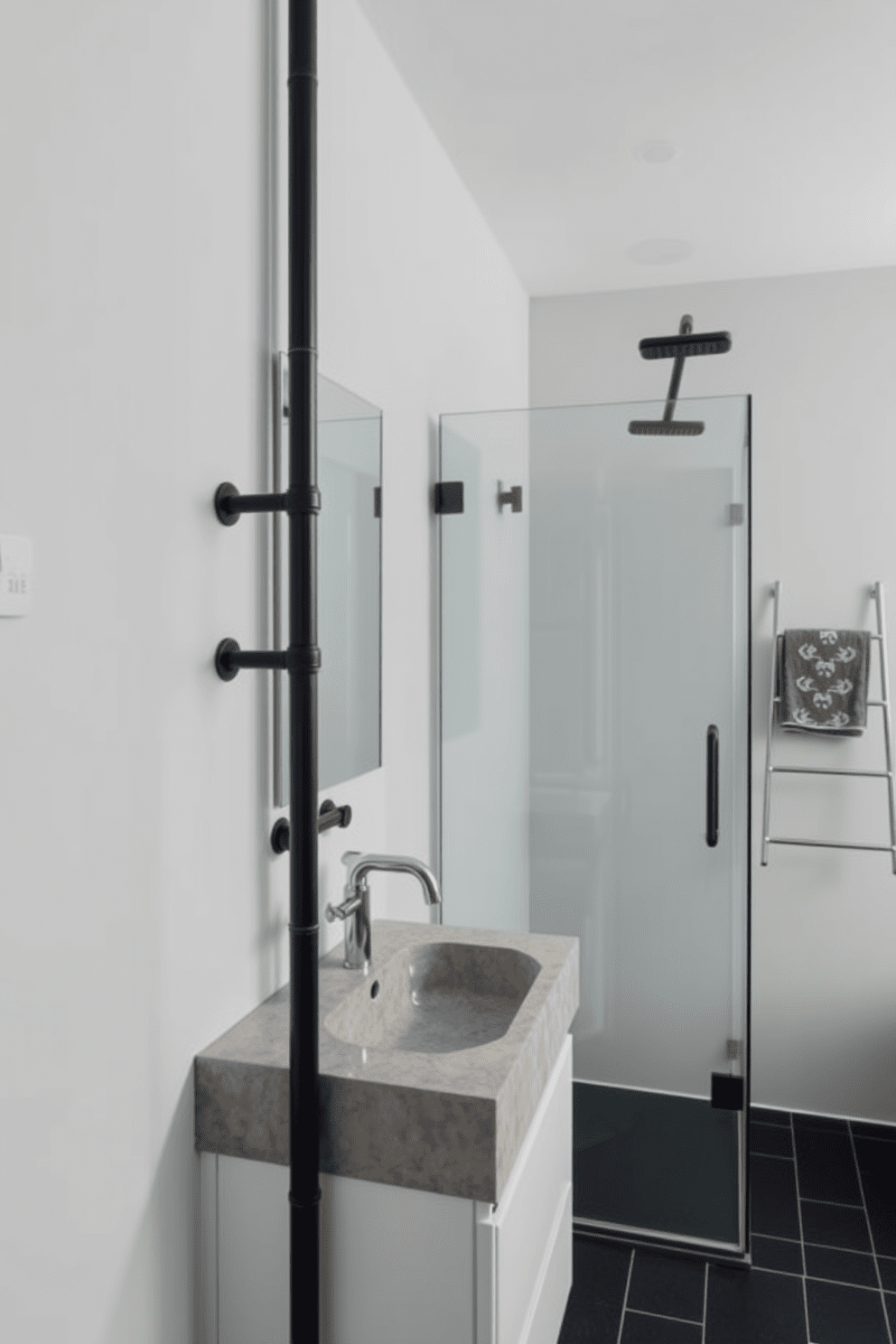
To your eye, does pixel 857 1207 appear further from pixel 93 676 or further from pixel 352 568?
pixel 93 676

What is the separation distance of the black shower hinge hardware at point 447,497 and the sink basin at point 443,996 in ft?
3.42

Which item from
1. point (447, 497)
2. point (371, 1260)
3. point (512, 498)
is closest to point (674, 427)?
point (512, 498)

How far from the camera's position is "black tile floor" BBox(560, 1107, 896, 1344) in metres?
2.02

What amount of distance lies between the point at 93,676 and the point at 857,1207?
2.46 metres

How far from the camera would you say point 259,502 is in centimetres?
131

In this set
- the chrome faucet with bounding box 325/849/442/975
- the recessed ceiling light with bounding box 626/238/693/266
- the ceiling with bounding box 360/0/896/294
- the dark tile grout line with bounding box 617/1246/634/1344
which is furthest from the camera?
the recessed ceiling light with bounding box 626/238/693/266

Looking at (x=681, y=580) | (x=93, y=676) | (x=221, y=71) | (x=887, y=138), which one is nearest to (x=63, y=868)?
(x=93, y=676)

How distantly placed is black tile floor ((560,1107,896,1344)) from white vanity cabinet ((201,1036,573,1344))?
89 centimetres

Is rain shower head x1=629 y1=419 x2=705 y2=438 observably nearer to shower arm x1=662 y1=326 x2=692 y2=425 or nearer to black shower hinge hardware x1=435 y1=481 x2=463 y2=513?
shower arm x1=662 y1=326 x2=692 y2=425

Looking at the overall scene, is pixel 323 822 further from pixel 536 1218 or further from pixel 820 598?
pixel 820 598

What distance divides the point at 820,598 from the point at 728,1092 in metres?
1.53

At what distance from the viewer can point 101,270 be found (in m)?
1.08

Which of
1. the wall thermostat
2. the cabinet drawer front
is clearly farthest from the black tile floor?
the wall thermostat

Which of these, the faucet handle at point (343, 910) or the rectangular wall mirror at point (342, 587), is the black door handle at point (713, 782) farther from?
the faucet handle at point (343, 910)
